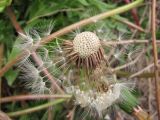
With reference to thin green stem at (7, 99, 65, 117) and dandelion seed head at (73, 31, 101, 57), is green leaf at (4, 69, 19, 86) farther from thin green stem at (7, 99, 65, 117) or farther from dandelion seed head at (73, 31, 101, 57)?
dandelion seed head at (73, 31, 101, 57)

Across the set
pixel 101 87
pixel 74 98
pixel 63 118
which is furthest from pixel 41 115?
pixel 101 87

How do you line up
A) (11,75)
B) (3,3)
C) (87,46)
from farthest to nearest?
(11,75)
(3,3)
(87,46)

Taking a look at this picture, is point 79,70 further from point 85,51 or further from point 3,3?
point 3,3

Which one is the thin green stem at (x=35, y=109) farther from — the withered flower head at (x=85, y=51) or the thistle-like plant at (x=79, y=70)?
the withered flower head at (x=85, y=51)

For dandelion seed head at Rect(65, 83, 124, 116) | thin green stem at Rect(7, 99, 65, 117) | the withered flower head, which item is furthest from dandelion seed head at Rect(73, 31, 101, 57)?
thin green stem at Rect(7, 99, 65, 117)

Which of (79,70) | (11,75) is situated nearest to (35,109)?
(11,75)

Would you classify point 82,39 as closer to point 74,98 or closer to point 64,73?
point 64,73

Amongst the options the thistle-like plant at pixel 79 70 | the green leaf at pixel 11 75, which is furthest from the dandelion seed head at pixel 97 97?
the green leaf at pixel 11 75

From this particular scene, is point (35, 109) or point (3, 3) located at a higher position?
point (3, 3)
